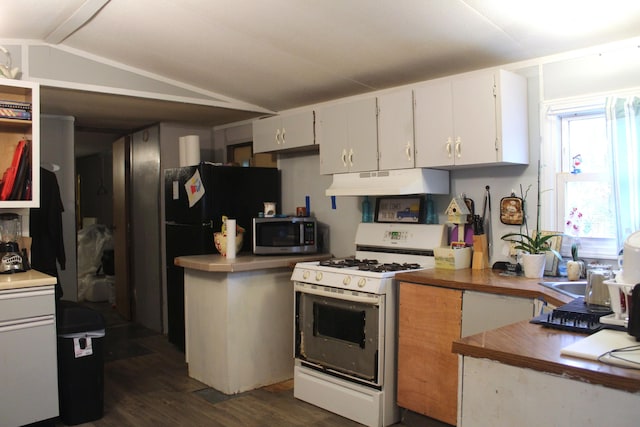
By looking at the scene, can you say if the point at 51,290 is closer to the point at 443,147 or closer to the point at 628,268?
the point at 443,147

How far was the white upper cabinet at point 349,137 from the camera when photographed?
11.6 ft

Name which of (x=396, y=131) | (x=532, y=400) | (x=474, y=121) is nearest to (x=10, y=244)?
(x=396, y=131)

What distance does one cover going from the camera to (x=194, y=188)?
170 inches

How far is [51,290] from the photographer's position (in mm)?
2904

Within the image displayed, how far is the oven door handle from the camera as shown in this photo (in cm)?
303

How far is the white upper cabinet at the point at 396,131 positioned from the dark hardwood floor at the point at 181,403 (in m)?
1.55

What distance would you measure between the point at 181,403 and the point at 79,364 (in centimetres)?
71

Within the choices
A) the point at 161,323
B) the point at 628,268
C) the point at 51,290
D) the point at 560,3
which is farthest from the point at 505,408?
the point at 161,323

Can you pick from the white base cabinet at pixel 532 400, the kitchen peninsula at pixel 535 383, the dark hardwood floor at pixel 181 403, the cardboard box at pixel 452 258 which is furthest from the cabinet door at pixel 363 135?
the white base cabinet at pixel 532 400

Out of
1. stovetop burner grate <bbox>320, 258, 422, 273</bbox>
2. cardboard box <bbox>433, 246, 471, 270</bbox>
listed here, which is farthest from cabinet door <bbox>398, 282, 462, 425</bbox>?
cardboard box <bbox>433, 246, 471, 270</bbox>

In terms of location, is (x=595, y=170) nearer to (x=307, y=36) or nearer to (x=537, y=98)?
(x=537, y=98)

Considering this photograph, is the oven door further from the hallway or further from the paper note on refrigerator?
the paper note on refrigerator

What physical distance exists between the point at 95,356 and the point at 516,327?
2475 mm

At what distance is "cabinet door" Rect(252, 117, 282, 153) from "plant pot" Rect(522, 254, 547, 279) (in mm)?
2236
